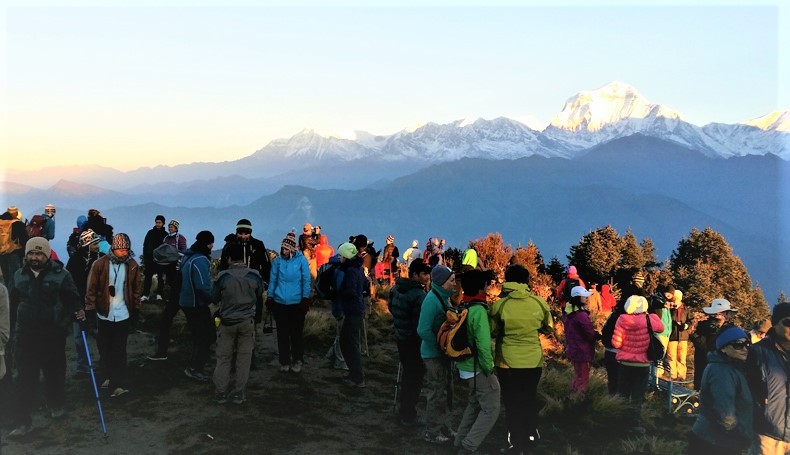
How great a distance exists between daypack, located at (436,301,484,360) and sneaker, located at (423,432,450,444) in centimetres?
120

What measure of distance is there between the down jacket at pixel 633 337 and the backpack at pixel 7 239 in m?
9.73

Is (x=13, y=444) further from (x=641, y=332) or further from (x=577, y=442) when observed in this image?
(x=641, y=332)

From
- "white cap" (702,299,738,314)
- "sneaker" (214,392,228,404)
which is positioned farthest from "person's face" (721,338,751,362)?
"sneaker" (214,392,228,404)

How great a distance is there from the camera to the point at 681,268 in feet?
163

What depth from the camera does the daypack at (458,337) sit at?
5566 mm

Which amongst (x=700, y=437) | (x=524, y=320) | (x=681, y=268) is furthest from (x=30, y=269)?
(x=681, y=268)

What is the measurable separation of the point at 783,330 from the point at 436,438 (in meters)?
3.56

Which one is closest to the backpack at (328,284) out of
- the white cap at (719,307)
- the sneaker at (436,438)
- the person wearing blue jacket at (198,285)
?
the person wearing blue jacket at (198,285)

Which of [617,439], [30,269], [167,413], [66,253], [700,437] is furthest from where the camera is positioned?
[66,253]

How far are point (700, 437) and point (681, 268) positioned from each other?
5080 centimetres

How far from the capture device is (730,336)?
14.1 feet

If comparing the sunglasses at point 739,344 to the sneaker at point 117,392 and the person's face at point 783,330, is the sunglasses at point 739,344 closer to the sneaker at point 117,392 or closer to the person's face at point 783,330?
the person's face at point 783,330

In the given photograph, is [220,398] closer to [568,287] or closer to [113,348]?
[113,348]

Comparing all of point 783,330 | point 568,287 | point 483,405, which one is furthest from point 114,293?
point 783,330
